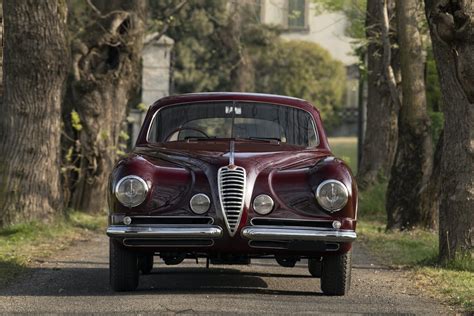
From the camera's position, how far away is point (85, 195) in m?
20.0

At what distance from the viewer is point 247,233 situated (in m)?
8.91

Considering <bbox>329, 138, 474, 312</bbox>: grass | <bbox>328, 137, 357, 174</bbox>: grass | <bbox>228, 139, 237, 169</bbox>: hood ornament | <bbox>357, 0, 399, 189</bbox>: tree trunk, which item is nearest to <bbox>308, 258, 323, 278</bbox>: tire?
<bbox>329, 138, 474, 312</bbox>: grass

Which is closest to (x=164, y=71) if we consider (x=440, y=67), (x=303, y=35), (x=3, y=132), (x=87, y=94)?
(x=87, y=94)

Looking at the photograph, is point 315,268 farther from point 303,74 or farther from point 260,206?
point 303,74

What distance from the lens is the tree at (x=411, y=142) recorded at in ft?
52.5

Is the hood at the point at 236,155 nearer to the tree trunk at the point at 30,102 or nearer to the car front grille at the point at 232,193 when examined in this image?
the car front grille at the point at 232,193

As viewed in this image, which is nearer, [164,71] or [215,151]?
[215,151]

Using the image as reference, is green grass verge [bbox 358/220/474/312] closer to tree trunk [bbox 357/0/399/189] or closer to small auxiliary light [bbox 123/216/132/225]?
small auxiliary light [bbox 123/216/132/225]

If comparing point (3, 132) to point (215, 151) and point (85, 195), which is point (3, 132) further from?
point (215, 151)

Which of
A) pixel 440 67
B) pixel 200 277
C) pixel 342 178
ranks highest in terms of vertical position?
pixel 440 67

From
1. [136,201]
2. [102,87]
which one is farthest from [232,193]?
[102,87]

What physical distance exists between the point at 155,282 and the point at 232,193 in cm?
170

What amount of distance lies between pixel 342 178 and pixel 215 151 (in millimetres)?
1108

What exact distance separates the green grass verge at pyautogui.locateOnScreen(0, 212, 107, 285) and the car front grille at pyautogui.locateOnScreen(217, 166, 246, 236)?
90.4 inches
